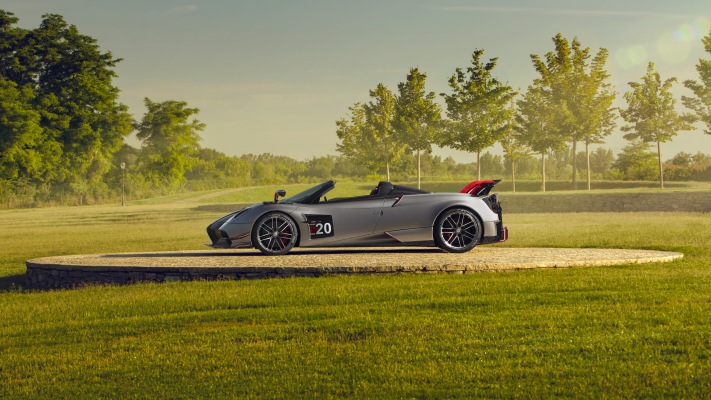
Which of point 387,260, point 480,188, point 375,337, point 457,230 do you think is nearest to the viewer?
point 375,337

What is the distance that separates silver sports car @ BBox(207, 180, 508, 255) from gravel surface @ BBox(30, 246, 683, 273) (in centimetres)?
27

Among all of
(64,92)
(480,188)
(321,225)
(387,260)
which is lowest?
(387,260)

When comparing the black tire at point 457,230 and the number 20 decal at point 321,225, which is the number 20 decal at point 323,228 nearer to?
the number 20 decal at point 321,225

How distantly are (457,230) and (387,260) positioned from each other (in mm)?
1517

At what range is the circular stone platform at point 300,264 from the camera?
34.6ft

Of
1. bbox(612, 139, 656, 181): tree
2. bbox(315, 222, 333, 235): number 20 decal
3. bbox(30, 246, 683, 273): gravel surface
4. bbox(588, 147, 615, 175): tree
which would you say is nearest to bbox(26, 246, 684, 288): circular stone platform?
bbox(30, 246, 683, 273): gravel surface

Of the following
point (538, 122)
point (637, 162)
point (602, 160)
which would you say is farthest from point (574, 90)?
point (602, 160)

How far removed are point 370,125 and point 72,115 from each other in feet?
86.7

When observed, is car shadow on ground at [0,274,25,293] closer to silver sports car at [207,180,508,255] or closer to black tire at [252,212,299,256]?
silver sports car at [207,180,508,255]

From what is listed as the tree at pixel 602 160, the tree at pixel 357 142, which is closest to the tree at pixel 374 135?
the tree at pixel 357 142

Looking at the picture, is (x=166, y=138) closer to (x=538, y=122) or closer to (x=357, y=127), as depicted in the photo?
(x=357, y=127)

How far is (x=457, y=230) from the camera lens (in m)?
12.2

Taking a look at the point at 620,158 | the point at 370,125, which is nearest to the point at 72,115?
the point at 370,125

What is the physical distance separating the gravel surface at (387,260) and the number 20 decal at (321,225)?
16.0 inches
